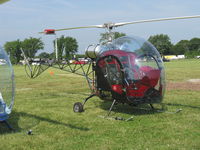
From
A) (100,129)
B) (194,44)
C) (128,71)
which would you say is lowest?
(100,129)

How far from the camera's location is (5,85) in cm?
581

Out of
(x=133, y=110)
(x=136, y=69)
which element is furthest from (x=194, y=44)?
(x=136, y=69)

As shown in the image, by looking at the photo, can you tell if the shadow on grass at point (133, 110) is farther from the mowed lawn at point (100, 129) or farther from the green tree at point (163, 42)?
the green tree at point (163, 42)

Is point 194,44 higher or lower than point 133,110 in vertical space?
higher

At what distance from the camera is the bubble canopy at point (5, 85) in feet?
18.2

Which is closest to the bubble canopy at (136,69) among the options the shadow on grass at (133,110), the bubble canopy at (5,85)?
the shadow on grass at (133,110)

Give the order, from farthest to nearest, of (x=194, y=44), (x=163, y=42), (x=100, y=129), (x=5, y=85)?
1. (x=194, y=44)
2. (x=163, y=42)
3. (x=100, y=129)
4. (x=5, y=85)

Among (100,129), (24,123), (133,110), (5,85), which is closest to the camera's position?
(5,85)

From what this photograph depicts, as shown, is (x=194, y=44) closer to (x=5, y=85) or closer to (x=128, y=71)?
(x=128, y=71)

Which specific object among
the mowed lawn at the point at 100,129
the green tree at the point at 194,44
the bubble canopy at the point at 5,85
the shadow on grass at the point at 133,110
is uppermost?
the green tree at the point at 194,44

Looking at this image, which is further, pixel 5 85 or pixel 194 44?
pixel 194 44

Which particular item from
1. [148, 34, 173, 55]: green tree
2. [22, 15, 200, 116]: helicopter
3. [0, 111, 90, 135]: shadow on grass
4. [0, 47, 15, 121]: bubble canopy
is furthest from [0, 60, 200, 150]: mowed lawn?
[148, 34, 173, 55]: green tree

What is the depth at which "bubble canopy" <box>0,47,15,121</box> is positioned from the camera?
5.55m

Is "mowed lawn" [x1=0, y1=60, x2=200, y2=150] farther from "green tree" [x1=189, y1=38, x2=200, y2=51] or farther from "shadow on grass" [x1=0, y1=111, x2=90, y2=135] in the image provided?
"green tree" [x1=189, y1=38, x2=200, y2=51]
